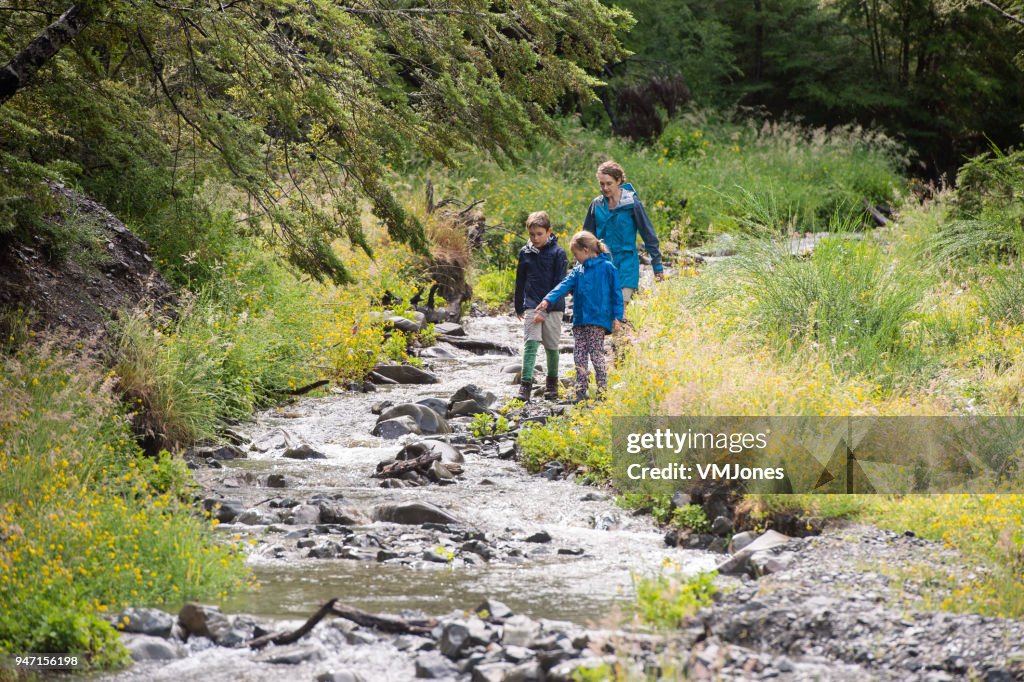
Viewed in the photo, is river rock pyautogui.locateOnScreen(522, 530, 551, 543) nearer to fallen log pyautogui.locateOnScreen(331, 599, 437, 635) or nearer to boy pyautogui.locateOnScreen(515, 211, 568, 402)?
fallen log pyautogui.locateOnScreen(331, 599, 437, 635)

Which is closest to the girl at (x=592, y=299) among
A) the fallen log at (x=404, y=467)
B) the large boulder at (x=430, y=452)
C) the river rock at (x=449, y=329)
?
the large boulder at (x=430, y=452)

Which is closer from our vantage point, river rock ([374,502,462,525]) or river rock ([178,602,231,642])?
river rock ([178,602,231,642])

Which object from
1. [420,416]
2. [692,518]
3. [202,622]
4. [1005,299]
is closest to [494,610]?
[202,622]

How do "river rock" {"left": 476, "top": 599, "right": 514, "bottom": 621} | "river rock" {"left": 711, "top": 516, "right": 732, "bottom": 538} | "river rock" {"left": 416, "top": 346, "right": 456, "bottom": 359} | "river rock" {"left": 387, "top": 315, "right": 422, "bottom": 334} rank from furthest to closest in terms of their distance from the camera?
"river rock" {"left": 387, "top": 315, "right": 422, "bottom": 334} → "river rock" {"left": 416, "top": 346, "right": 456, "bottom": 359} → "river rock" {"left": 711, "top": 516, "right": 732, "bottom": 538} → "river rock" {"left": 476, "top": 599, "right": 514, "bottom": 621}

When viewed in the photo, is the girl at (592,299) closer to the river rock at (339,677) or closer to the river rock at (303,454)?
the river rock at (303,454)

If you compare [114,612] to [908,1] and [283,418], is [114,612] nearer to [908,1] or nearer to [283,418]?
[283,418]

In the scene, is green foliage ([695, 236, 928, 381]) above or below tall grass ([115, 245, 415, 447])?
above

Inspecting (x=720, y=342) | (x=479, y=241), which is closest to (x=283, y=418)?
(x=720, y=342)

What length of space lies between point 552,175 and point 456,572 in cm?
1722

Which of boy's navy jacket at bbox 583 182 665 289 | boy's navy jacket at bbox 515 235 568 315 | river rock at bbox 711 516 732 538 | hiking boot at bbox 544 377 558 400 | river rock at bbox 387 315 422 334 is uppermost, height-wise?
boy's navy jacket at bbox 583 182 665 289

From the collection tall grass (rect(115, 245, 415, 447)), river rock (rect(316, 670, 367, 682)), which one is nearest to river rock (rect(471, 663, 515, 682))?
river rock (rect(316, 670, 367, 682))

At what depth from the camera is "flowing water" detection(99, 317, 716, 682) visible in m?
4.50

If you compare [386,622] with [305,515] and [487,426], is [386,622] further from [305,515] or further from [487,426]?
[487,426]

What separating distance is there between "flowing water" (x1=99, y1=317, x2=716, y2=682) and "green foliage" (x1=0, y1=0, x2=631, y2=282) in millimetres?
1519
